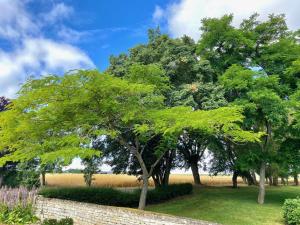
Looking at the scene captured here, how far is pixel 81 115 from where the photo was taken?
53.4ft

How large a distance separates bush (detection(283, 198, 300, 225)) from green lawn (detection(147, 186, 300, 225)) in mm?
998

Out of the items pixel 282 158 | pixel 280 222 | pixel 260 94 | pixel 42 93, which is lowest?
pixel 280 222

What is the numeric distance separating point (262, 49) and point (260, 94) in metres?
4.70

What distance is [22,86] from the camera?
1639 cm

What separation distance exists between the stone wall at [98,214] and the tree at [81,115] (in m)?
2.47

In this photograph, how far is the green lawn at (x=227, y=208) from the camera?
18141mm

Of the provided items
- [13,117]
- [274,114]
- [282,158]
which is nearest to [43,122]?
[13,117]

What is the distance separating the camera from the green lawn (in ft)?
59.5

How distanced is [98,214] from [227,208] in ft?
29.2

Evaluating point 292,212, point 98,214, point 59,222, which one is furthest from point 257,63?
point 59,222

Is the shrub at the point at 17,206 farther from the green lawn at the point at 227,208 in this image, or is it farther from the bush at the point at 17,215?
the green lawn at the point at 227,208

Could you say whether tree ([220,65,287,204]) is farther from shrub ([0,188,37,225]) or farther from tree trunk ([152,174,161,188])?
shrub ([0,188,37,225])

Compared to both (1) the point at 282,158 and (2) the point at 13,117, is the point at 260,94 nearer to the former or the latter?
(1) the point at 282,158

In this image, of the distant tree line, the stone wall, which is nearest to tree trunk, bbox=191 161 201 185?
the distant tree line
